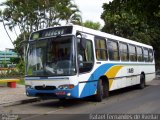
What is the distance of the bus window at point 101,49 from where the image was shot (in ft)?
52.5

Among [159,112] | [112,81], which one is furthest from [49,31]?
[159,112]

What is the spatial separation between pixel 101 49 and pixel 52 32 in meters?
2.74

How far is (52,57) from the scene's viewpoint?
14227 millimetres

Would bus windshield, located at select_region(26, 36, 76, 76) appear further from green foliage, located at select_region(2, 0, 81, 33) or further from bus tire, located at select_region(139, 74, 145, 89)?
green foliage, located at select_region(2, 0, 81, 33)

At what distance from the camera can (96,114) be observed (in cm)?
1215

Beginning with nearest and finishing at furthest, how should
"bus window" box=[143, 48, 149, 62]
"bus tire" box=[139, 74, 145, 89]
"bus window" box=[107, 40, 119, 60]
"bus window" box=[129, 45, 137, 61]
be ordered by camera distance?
1. "bus window" box=[107, 40, 119, 60]
2. "bus window" box=[129, 45, 137, 61]
3. "bus tire" box=[139, 74, 145, 89]
4. "bus window" box=[143, 48, 149, 62]

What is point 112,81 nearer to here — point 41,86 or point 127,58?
point 127,58

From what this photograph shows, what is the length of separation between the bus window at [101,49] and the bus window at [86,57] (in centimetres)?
73

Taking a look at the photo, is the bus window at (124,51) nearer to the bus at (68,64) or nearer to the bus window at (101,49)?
the bus at (68,64)

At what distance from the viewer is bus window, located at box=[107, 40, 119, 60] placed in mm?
17506

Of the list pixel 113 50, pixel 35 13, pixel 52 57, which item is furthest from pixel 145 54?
pixel 35 13

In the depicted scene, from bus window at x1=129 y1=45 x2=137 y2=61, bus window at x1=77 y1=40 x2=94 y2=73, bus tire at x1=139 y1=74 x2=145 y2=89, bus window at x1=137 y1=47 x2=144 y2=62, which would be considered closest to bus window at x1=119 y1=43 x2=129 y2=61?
bus window at x1=129 y1=45 x2=137 y2=61

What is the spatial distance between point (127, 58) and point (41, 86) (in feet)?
23.5

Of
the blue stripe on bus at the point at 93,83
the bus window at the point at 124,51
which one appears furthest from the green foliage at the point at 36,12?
the blue stripe on bus at the point at 93,83
